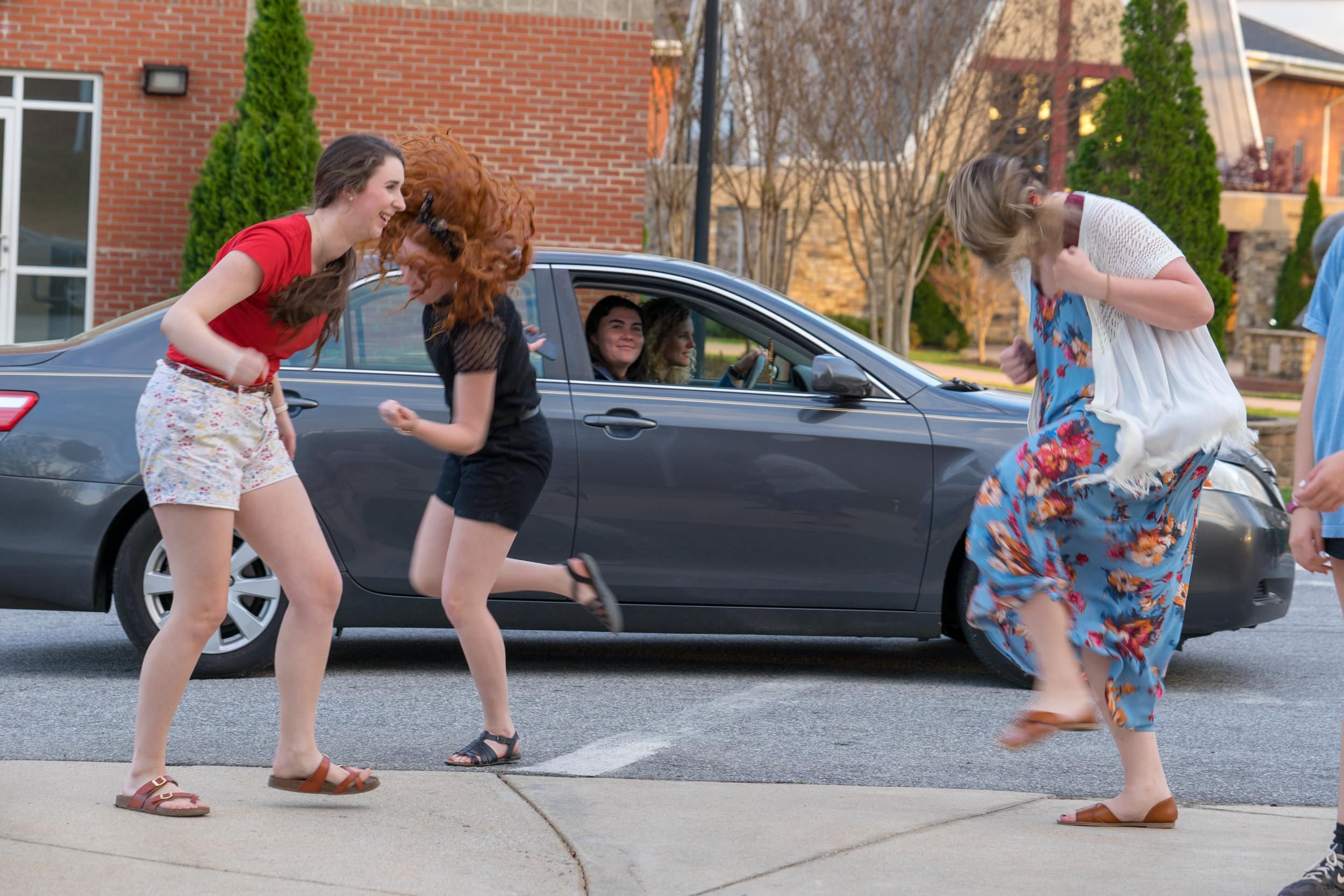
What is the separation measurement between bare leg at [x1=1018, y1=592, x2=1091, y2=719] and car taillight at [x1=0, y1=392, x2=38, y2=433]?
3.78m

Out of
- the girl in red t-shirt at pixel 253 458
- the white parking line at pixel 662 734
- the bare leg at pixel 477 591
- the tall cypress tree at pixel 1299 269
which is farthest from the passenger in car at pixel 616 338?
the tall cypress tree at pixel 1299 269

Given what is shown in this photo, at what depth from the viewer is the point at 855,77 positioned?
16500 mm

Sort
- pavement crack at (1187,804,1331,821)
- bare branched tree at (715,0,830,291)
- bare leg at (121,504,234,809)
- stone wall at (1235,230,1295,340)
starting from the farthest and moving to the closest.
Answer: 1. stone wall at (1235,230,1295,340)
2. bare branched tree at (715,0,830,291)
3. pavement crack at (1187,804,1331,821)
4. bare leg at (121,504,234,809)

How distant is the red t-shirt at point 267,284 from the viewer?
11.8 feet

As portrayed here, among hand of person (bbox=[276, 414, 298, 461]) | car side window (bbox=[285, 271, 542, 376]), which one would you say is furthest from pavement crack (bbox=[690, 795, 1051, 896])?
car side window (bbox=[285, 271, 542, 376])

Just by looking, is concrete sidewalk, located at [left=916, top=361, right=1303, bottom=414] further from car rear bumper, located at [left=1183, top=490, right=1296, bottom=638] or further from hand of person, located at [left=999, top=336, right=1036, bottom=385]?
hand of person, located at [left=999, top=336, right=1036, bottom=385]

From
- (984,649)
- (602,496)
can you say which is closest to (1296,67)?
(984,649)

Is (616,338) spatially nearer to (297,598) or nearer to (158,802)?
(297,598)

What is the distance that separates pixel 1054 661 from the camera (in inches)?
142

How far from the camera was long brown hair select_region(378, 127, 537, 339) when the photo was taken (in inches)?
159

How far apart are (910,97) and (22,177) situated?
8.72m

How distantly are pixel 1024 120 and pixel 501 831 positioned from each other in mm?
15603

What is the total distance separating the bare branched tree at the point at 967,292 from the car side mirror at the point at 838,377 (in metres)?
24.7

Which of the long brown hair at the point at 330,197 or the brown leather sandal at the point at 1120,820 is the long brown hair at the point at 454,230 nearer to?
the long brown hair at the point at 330,197
